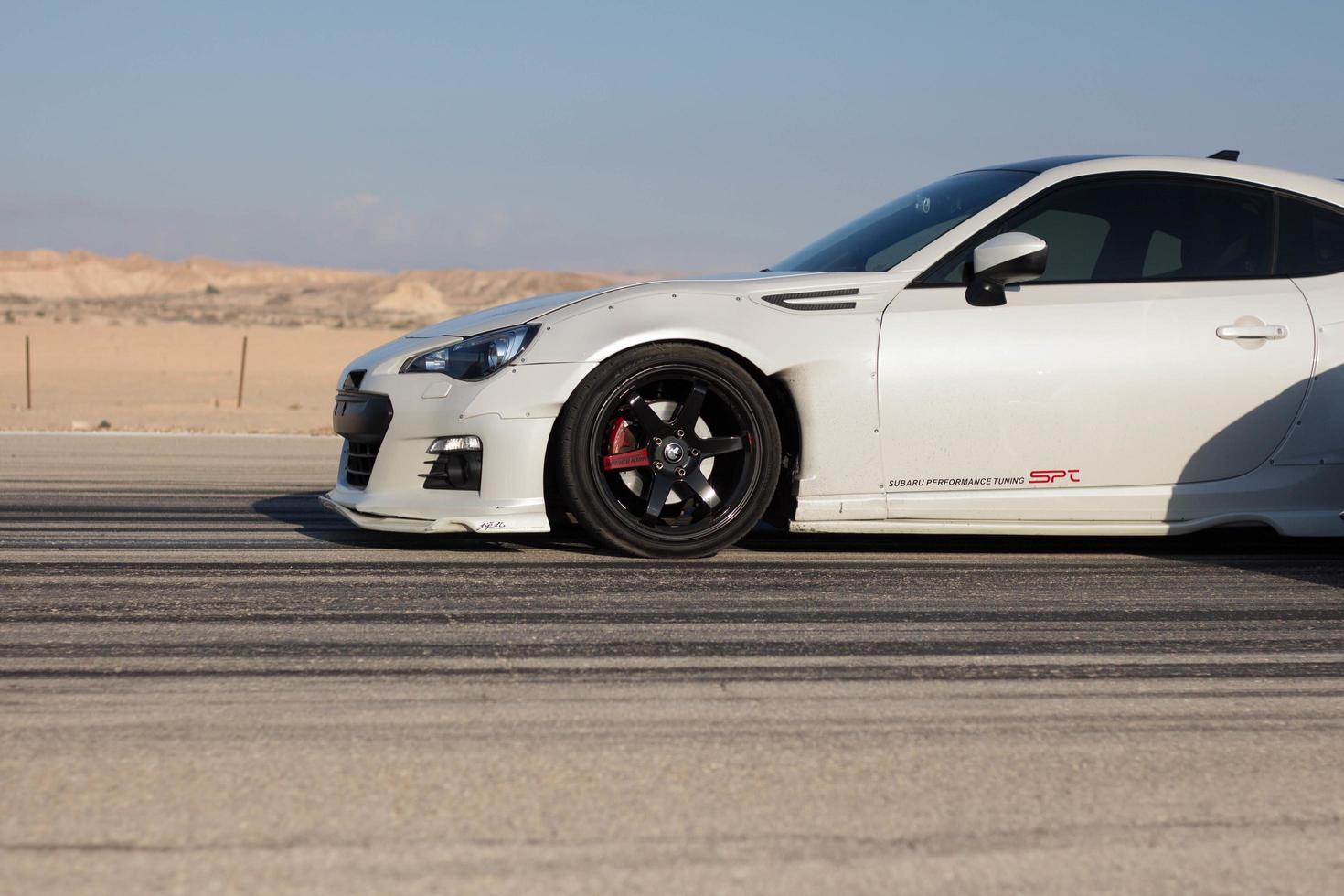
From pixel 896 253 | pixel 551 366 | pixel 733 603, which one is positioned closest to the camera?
pixel 733 603

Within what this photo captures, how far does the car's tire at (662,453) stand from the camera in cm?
554

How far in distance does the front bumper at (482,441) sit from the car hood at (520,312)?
24 cm

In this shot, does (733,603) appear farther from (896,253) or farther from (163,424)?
(163,424)

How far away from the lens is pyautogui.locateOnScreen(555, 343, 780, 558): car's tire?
5.54 m

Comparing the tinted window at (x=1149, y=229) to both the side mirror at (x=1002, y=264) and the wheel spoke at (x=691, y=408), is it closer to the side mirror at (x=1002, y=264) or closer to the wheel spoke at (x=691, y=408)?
the side mirror at (x=1002, y=264)

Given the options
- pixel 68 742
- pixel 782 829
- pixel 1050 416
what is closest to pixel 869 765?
pixel 782 829

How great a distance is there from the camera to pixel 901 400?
5629mm

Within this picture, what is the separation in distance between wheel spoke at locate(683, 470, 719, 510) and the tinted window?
1385 millimetres

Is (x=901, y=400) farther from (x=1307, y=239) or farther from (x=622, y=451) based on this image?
(x=1307, y=239)

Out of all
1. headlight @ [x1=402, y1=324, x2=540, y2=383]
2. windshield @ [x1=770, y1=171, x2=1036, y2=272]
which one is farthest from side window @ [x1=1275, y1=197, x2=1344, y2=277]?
headlight @ [x1=402, y1=324, x2=540, y2=383]

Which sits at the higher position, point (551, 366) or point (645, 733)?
point (551, 366)

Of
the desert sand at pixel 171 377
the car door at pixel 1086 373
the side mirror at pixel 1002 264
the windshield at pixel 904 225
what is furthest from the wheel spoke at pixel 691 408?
the desert sand at pixel 171 377

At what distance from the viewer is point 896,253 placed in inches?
237

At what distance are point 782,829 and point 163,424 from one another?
18.9 meters
